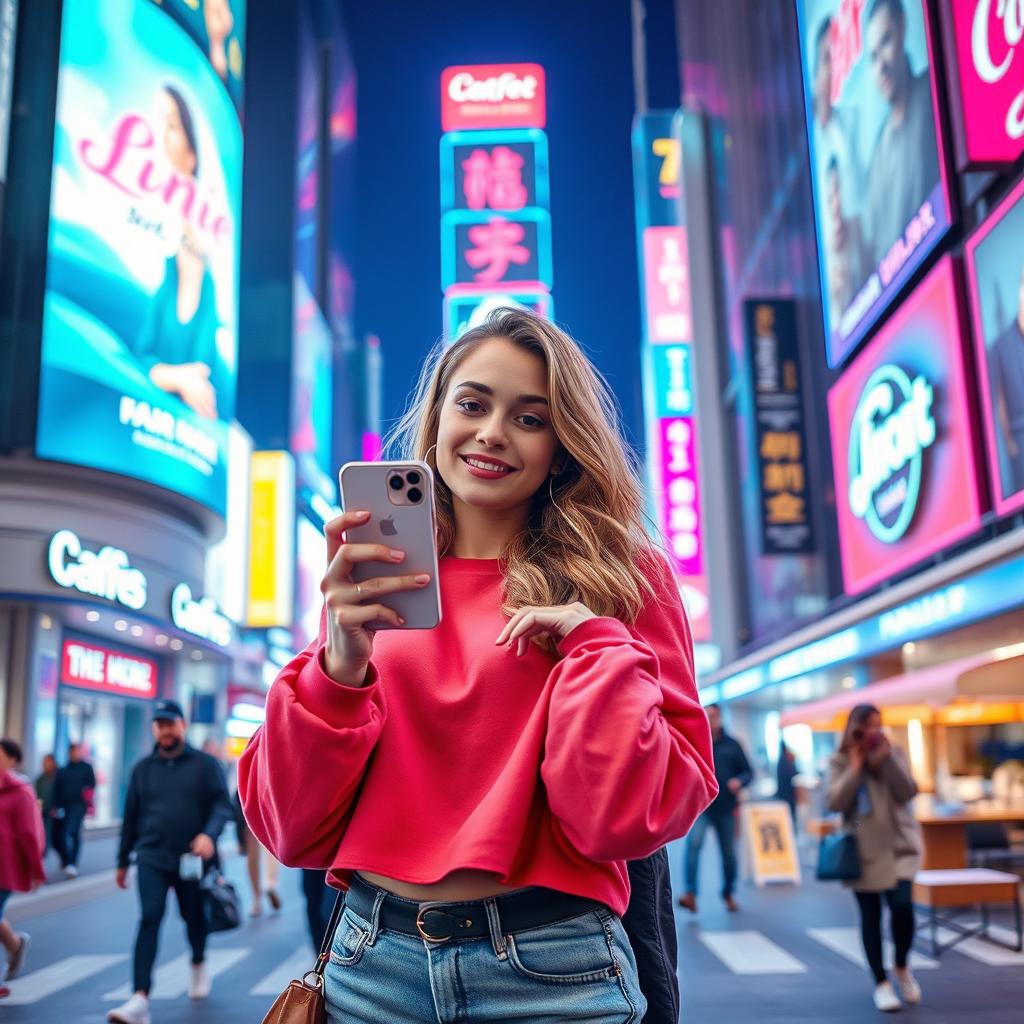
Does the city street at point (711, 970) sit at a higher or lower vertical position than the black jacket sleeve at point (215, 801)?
lower

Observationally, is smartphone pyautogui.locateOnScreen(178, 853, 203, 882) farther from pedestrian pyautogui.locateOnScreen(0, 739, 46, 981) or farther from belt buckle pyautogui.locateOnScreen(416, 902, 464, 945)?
belt buckle pyautogui.locateOnScreen(416, 902, 464, 945)

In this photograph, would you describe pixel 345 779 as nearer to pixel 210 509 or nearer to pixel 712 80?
pixel 210 509

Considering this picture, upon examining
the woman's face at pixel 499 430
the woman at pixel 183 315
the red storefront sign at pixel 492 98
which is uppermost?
the red storefront sign at pixel 492 98

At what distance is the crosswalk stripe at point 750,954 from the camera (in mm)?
8555

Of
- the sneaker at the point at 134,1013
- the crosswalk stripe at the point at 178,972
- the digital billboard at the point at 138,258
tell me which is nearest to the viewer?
the sneaker at the point at 134,1013

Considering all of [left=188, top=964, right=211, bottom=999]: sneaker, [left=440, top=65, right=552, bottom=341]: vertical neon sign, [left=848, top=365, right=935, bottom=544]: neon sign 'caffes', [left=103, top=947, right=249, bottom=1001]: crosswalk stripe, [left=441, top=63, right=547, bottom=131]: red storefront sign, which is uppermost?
[left=441, top=63, right=547, bottom=131]: red storefront sign

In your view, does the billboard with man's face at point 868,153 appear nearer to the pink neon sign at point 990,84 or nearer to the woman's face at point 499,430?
the pink neon sign at point 990,84

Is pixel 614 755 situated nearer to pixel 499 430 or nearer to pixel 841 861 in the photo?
pixel 499 430

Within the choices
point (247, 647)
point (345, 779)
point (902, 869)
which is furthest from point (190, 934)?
point (247, 647)

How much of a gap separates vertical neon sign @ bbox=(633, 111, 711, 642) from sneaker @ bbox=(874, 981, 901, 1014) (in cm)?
3096

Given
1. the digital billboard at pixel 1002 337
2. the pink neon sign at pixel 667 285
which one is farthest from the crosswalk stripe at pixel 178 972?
the pink neon sign at pixel 667 285

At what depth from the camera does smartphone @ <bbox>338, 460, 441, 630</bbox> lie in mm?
1588

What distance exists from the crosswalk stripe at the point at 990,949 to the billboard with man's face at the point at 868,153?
26.6 ft

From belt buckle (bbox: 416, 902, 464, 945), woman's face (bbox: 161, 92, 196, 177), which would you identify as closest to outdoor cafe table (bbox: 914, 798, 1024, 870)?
belt buckle (bbox: 416, 902, 464, 945)
